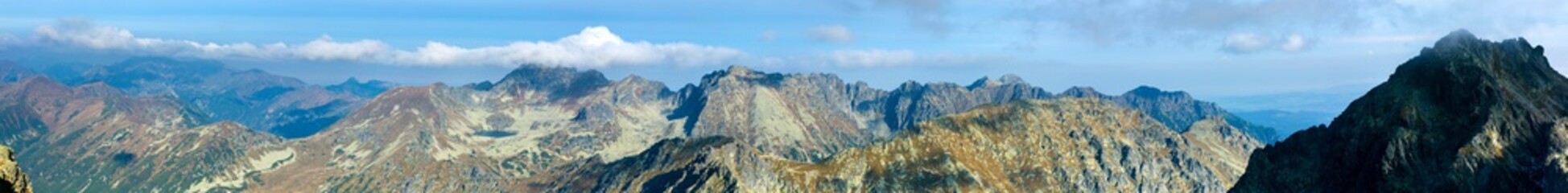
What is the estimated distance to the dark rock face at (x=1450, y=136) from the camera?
164500 millimetres

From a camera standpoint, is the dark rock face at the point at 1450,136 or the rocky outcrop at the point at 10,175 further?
the dark rock face at the point at 1450,136

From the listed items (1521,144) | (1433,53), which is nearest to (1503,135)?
(1521,144)

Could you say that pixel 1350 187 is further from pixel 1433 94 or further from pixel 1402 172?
pixel 1433 94

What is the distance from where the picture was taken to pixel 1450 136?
17550cm

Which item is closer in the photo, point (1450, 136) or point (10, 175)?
point (10, 175)

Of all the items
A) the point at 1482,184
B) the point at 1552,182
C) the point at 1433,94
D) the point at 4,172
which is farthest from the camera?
the point at 1433,94

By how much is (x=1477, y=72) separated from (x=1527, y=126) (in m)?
12.4

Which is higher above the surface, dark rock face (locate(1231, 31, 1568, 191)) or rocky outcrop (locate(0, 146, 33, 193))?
rocky outcrop (locate(0, 146, 33, 193))

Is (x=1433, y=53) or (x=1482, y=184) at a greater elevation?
(x=1433, y=53)

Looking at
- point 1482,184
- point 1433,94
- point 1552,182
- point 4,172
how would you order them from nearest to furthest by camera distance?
point 4,172, point 1552,182, point 1482,184, point 1433,94

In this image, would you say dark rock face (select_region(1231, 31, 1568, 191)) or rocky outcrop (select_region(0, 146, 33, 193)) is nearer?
rocky outcrop (select_region(0, 146, 33, 193))

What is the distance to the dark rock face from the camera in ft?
540

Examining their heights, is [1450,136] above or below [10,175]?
below

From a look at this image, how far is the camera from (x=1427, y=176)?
16962 cm
